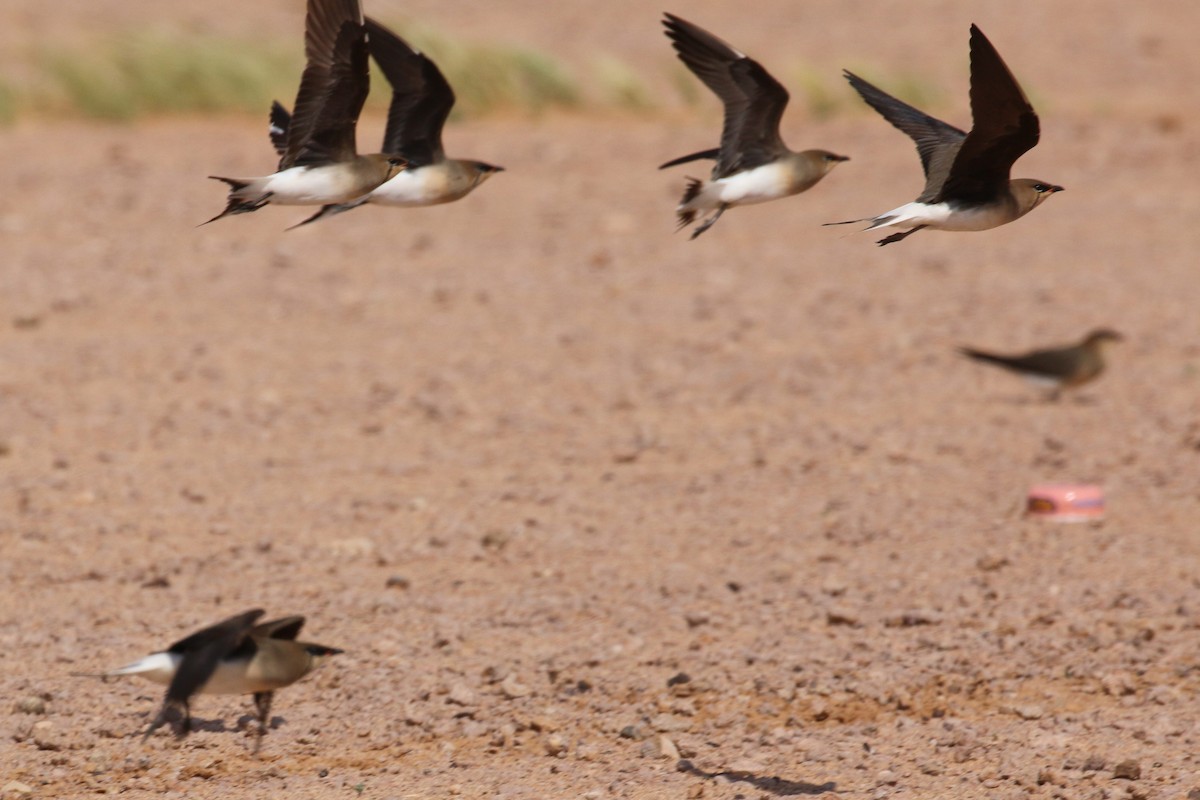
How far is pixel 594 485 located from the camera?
7.95 metres

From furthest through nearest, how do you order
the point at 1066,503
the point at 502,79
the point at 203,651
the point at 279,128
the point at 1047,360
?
the point at 502,79, the point at 1047,360, the point at 1066,503, the point at 279,128, the point at 203,651

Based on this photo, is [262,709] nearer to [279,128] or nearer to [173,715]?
[173,715]

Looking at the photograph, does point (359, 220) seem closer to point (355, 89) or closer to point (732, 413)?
point (732, 413)

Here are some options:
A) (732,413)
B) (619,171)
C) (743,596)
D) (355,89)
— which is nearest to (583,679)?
(743,596)

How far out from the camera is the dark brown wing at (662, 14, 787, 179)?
18.0ft

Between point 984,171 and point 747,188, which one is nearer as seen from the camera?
point 984,171

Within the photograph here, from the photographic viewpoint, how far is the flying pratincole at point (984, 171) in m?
4.47

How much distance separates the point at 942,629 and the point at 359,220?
7.49 meters

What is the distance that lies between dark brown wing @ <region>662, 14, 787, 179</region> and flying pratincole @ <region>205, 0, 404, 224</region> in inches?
42.3

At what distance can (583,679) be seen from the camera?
587 cm

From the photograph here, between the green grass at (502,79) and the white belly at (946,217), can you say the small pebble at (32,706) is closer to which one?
the white belly at (946,217)

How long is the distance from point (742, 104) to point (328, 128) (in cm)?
137

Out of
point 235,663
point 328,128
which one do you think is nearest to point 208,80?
point 328,128

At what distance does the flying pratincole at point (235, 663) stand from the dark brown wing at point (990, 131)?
2.19 metres
